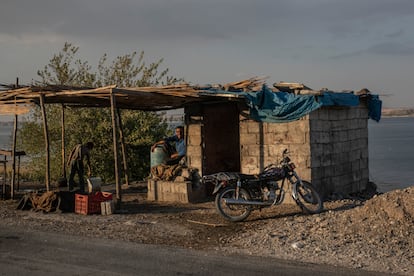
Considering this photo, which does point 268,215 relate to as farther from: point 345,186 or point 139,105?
point 139,105

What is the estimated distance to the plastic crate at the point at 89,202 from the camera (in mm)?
10781

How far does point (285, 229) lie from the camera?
8.66 metres

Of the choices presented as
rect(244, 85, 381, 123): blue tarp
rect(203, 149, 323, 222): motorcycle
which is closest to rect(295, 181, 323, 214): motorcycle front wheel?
rect(203, 149, 323, 222): motorcycle

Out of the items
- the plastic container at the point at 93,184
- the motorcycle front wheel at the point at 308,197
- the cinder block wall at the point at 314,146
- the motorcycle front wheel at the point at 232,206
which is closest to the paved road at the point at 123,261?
the motorcycle front wheel at the point at 232,206

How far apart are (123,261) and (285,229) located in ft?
9.93

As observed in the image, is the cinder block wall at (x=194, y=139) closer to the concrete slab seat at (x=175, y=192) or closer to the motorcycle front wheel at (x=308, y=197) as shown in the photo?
the concrete slab seat at (x=175, y=192)

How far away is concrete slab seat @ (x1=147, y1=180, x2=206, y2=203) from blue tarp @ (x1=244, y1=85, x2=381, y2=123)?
7.53 feet

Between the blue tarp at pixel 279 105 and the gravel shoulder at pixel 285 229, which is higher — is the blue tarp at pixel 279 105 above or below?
above

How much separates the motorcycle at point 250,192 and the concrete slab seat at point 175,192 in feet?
7.75

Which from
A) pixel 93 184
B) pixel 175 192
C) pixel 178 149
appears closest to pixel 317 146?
pixel 175 192

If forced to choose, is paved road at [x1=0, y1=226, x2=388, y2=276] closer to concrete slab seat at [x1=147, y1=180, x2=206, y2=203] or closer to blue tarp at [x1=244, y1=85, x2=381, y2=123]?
concrete slab seat at [x1=147, y1=180, x2=206, y2=203]

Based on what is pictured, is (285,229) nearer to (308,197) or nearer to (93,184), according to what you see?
(308,197)

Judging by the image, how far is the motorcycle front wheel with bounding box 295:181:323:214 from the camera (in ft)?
32.7

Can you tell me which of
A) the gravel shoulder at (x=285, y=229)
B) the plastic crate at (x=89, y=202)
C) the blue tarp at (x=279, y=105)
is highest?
the blue tarp at (x=279, y=105)
